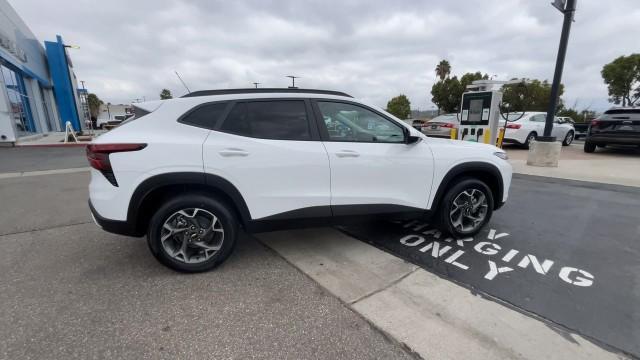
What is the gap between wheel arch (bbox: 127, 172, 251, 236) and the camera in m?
2.55

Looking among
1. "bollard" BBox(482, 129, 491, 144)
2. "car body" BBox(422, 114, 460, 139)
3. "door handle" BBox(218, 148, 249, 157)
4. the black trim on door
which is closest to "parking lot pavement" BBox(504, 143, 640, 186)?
"bollard" BBox(482, 129, 491, 144)

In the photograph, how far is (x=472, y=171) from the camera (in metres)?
3.54

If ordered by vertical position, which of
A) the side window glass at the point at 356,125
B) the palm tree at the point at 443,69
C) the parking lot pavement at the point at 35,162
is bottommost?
the parking lot pavement at the point at 35,162

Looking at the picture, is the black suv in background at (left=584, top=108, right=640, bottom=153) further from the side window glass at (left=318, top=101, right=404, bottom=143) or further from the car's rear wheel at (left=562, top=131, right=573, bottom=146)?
the side window glass at (left=318, top=101, right=404, bottom=143)

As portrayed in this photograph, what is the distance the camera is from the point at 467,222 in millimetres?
Result: 3625

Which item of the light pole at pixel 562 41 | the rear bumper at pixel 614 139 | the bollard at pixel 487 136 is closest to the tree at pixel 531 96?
the rear bumper at pixel 614 139

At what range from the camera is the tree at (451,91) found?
38219 millimetres

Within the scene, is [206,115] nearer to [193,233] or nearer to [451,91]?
[193,233]

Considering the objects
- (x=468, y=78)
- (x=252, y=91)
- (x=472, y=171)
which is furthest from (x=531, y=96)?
(x=252, y=91)

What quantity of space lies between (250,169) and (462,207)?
7.85ft

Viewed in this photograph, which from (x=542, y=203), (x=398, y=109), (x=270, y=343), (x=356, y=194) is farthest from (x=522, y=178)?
(x=398, y=109)

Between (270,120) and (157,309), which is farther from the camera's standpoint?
(270,120)

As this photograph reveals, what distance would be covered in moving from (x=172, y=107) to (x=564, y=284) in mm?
3735

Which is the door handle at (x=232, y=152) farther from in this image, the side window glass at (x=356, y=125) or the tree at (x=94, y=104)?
the tree at (x=94, y=104)
